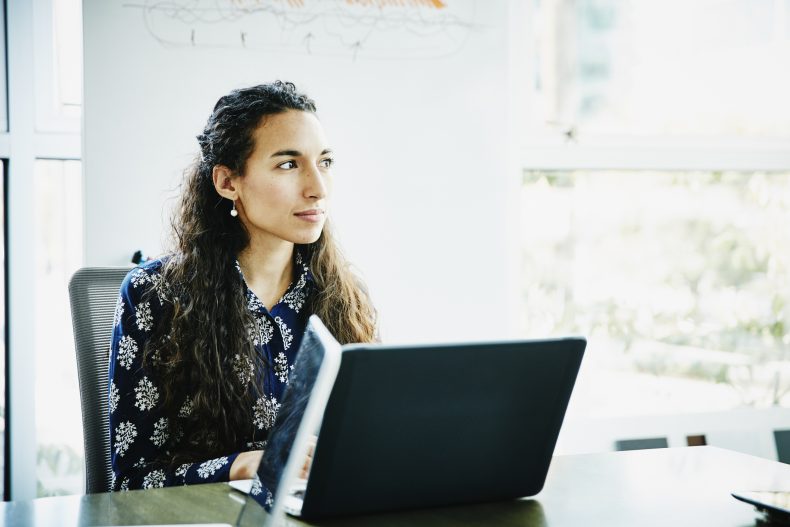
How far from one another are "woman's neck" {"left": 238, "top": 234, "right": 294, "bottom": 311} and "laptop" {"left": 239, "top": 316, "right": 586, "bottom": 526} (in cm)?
69

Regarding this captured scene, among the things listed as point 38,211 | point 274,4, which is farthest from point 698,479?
point 38,211

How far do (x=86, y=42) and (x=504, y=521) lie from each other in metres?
1.83

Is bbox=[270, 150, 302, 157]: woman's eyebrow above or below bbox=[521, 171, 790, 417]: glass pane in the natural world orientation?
above

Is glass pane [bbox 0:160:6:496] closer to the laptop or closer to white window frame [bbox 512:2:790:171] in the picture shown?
white window frame [bbox 512:2:790:171]

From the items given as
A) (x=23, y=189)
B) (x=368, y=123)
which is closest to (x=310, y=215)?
(x=368, y=123)

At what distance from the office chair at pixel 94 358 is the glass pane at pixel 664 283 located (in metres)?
1.73

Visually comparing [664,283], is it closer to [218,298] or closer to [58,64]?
[218,298]

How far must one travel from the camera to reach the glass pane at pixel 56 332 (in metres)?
2.53

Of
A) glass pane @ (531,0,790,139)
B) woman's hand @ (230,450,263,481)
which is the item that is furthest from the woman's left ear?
glass pane @ (531,0,790,139)

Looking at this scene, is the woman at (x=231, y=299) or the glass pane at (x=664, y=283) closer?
the woman at (x=231, y=299)

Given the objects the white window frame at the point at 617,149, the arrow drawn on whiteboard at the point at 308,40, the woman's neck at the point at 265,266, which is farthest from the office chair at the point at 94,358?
the white window frame at the point at 617,149

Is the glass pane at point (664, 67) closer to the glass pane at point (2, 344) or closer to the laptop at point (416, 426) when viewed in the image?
the glass pane at point (2, 344)

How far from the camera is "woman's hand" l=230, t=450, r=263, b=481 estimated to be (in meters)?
1.19

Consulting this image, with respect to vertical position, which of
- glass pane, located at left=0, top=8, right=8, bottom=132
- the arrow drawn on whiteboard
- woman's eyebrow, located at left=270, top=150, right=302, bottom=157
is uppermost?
the arrow drawn on whiteboard
